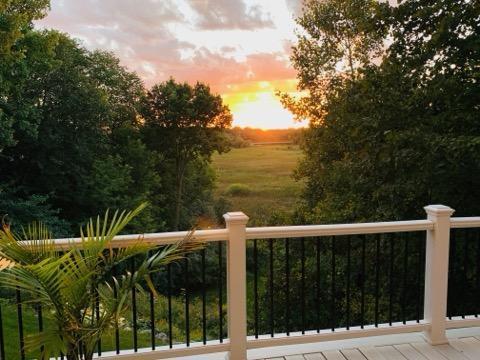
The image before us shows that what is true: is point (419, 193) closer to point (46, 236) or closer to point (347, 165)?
point (347, 165)

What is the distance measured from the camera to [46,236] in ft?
7.50

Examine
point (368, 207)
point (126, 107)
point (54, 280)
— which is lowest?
point (368, 207)

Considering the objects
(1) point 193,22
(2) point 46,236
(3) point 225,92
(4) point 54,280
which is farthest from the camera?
(3) point 225,92

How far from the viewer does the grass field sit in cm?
1855

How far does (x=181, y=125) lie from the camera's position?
68.8 feet

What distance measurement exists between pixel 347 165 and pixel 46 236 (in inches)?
308

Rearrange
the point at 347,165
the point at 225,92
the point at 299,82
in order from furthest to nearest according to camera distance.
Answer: the point at 225,92 → the point at 299,82 → the point at 347,165

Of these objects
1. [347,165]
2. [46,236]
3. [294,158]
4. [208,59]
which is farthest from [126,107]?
[46,236]

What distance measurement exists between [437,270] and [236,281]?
145 cm

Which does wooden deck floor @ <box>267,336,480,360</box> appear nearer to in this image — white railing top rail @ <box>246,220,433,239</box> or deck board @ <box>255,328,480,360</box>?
deck board @ <box>255,328,480,360</box>

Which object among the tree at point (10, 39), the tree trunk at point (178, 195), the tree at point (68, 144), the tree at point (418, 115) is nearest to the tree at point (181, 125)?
the tree trunk at point (178, 195)

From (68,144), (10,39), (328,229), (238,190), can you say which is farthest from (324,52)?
(328,229)

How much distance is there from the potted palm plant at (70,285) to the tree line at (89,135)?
9.30m

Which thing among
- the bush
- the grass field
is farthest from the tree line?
the grass field
